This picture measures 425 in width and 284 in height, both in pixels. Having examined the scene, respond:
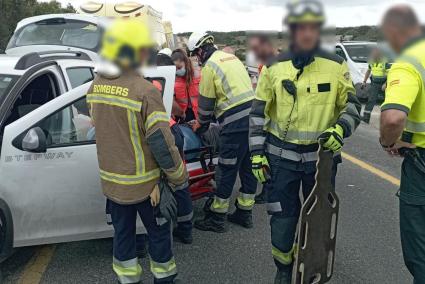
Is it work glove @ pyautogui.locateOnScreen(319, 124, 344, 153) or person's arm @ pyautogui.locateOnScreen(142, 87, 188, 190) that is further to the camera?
work glove @ pyautogui.locateOnScreen(319, 124, 344, 153)

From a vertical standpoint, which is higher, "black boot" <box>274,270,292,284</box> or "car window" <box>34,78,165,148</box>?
"car window" <box>34,78,165,148</box>

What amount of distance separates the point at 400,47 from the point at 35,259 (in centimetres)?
330

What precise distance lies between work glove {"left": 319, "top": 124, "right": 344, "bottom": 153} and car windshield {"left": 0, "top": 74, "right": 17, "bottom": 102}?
2.32 metres

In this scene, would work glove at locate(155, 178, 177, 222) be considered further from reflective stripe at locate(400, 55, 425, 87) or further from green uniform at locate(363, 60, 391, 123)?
green uniform at locate(363, 60, 391, 123)

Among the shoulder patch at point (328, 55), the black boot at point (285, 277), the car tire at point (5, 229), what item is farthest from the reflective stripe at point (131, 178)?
the shoulder patch at point (328, 55)

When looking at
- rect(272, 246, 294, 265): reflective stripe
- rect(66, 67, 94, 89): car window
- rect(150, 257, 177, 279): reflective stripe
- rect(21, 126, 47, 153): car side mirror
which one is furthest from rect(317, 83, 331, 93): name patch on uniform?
rect(66, 67, 94, 89): car window

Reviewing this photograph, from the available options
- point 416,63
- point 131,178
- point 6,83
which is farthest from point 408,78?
point 6,83

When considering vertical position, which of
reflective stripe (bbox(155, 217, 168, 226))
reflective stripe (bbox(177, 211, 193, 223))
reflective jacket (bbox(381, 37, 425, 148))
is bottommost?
reflective stripe (bbox(177, 211, 193, 223))

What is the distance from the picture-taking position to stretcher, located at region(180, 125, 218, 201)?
4703 millimetres

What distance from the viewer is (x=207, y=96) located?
4637 mm

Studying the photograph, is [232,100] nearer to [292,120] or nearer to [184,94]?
[184,94]

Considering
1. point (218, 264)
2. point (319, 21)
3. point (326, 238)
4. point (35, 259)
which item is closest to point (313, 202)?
point (326, 238)

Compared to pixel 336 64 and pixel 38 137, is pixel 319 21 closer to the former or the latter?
pixel 336 64

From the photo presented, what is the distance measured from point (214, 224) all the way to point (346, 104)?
207cm
